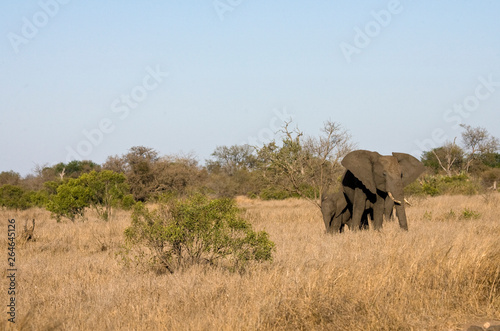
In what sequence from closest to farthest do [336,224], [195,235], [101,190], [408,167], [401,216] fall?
[195,235] → [401,216] → [408,167] → [336,224] → [101,190]

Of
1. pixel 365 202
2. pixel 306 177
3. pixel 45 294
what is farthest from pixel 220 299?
pixel 306 177

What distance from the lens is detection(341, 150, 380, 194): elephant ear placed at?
11242 mm

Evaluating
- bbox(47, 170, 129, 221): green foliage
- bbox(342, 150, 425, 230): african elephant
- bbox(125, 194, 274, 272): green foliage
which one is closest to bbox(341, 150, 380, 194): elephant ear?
bbox(342, 150, 425, 230): african elephant

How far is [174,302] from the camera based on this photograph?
18.2ft

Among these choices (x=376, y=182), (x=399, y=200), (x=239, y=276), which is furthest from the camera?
(x=376, y=182)

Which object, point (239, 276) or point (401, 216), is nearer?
point (239, 276)

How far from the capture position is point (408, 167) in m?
12.0

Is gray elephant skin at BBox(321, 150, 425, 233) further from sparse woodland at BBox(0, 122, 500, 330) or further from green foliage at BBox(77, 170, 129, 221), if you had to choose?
green foliage at BBox(77, 170, 129, 221)

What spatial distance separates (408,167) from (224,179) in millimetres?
33487

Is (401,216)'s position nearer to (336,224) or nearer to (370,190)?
(370,190)

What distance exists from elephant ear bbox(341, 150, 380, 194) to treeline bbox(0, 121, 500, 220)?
2.10m

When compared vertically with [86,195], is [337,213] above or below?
below

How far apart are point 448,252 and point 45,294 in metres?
5.35

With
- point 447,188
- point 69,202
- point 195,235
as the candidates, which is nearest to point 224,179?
point 447,188
